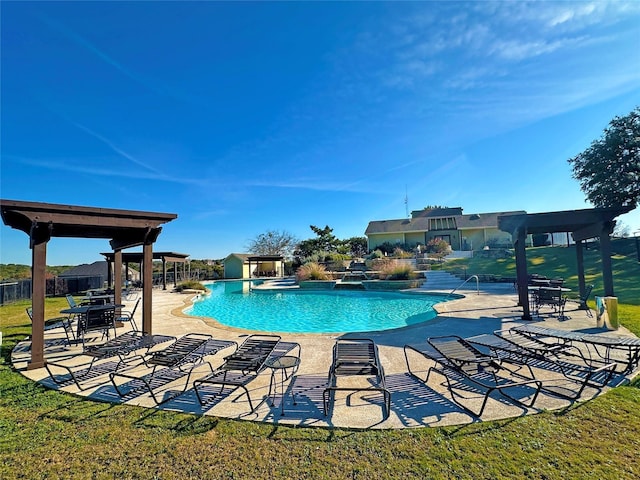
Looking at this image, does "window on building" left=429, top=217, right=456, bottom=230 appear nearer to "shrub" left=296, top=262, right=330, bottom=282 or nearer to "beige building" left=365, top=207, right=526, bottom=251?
"beige building" left=365, top=207, right=526, bottom=251

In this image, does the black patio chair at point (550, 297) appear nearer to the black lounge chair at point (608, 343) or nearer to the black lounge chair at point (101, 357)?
the black lounge chair at point (608, 343)

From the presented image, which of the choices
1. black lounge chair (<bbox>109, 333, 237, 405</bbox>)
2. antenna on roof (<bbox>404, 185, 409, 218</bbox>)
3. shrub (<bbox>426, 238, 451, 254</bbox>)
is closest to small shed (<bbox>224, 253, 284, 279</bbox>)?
shrub (<bbox>426, 238, 451, 254</bbox>)

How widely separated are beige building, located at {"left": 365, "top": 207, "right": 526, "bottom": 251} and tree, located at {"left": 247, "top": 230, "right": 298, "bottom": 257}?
13.8 m

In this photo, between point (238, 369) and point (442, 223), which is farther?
point (442, 223)

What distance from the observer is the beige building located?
30719 millimetres

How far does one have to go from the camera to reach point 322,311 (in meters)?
12.7

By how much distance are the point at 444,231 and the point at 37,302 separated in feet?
107

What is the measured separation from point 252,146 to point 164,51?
7.55m

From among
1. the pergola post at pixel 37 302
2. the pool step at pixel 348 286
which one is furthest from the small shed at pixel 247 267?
the pergola post at pixel 37 302

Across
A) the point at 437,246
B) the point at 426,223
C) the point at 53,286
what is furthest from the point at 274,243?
the point at 53,286

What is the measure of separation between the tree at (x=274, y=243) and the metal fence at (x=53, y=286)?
24.0m

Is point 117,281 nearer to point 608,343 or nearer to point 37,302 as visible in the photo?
point 37,302

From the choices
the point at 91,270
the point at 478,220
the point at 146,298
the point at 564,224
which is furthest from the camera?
the point at 478,220

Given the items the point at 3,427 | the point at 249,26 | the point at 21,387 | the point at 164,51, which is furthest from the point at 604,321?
the point at 164,51
